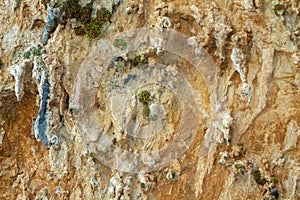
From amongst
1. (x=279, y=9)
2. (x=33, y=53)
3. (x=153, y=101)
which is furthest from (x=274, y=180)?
(x=33, y=53)

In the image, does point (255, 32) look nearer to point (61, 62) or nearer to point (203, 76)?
point (203, 76)

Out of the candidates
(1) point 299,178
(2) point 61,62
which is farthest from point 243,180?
(2) point 61,62

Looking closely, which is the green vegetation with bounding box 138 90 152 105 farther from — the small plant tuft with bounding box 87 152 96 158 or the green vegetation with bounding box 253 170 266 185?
the green vegetation with bounding box 253 170 266 185

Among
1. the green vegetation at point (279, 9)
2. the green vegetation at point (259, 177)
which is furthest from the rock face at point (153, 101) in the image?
the green vegetation at point (279, 9)

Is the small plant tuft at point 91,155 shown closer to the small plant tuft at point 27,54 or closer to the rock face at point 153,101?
the rock face at point 153,101

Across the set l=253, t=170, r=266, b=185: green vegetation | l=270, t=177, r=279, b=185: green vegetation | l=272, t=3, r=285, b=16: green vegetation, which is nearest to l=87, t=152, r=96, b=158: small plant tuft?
l=253, t=170, r=266, b=185: green vegetation

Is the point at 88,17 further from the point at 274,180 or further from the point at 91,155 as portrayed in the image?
the point at 274,180

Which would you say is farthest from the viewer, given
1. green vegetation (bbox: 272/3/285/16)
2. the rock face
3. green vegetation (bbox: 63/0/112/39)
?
green vegetation (bbox: 63/0/112/39)
